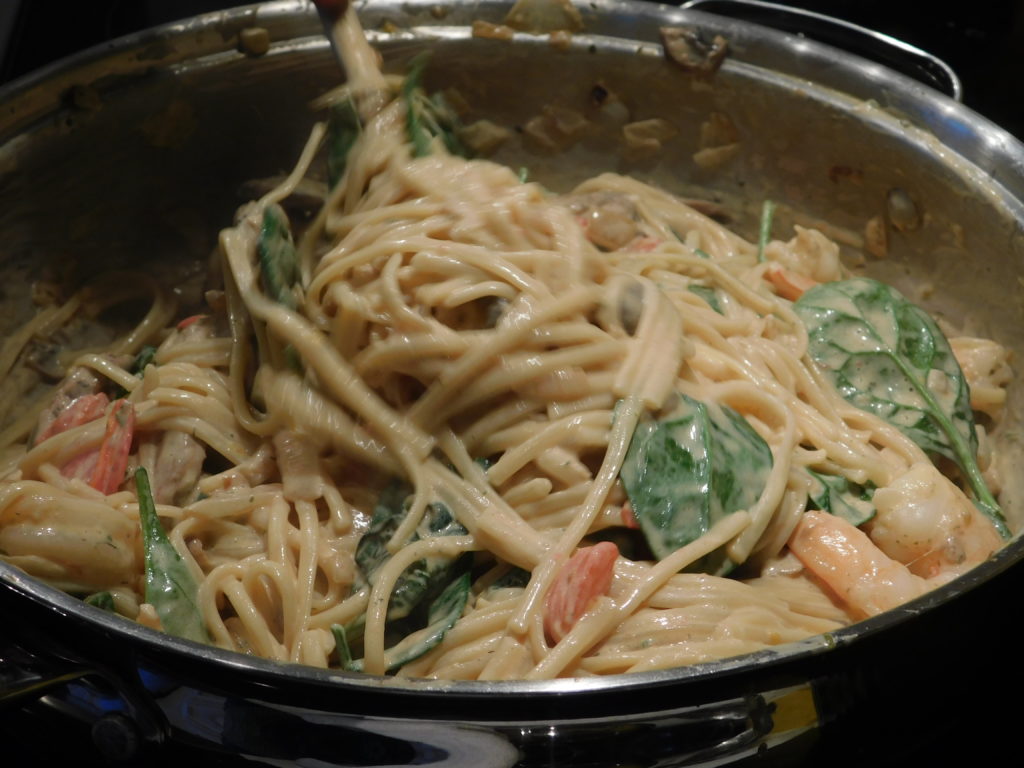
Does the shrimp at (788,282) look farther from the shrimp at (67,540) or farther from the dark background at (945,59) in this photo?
the shrimp at (67,540)

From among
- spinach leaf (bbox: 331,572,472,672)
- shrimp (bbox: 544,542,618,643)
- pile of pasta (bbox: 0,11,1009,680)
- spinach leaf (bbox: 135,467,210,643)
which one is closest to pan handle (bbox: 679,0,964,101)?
pile of pasta (bbox: 0,11,1009,680)

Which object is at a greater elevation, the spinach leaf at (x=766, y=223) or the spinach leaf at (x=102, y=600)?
the spinach leaf at (x=102, y=600)

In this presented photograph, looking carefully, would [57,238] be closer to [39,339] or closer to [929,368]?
[39,339]

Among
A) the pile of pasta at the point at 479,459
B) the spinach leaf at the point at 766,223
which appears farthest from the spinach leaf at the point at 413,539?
the spinach leaf at the point at 766,223

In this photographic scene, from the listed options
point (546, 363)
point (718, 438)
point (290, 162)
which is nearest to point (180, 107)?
point (290, 162)

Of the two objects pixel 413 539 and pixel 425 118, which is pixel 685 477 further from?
pixel 425 118

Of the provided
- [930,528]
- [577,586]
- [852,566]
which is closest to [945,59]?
[930,528]
